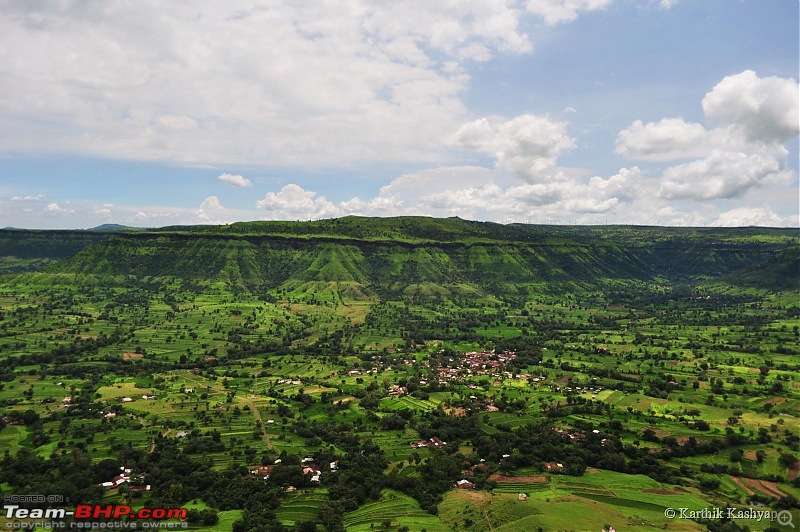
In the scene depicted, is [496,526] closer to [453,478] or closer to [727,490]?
[453,478]

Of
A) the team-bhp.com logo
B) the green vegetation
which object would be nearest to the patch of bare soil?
the green vegetation

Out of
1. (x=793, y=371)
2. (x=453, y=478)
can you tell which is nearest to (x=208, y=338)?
(x=453, y=478)

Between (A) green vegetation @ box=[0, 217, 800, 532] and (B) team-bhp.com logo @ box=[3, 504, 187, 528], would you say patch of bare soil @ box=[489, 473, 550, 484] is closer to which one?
(A) green vegetation @ box=[0, 217, 800, 532]

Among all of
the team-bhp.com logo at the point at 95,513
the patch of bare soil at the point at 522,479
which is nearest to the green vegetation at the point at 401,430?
the patch of bare soil at the point at 522,479

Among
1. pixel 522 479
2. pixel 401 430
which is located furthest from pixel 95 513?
pixel 522 479

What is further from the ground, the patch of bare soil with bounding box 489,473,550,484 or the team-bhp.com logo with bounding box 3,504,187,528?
the team-bhp.com logo with bounding box 3,504,187,528

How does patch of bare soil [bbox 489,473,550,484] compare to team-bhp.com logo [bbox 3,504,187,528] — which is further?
patch of bare soil [bbox 489,473,550,484]

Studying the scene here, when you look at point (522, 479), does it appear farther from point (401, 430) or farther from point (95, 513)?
point (95, 513)

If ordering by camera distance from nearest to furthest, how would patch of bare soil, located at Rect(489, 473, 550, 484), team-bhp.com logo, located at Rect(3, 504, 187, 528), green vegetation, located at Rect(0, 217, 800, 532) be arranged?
1. team-bhp.com logo, located at Rect(3, 504, 187, 528)
2. green vegetation, located at Rect(0, 217, 800, 532)
3. patch of bare soil, located at Rect(489, 473, 550, 484)

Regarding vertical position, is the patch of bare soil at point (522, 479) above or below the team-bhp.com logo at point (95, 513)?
below

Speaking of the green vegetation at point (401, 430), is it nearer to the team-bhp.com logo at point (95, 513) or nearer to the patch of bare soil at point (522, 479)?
the patch of bare soil at point (522, 479)

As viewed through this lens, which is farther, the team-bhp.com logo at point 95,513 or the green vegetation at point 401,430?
the green vegetation at point 401,430
